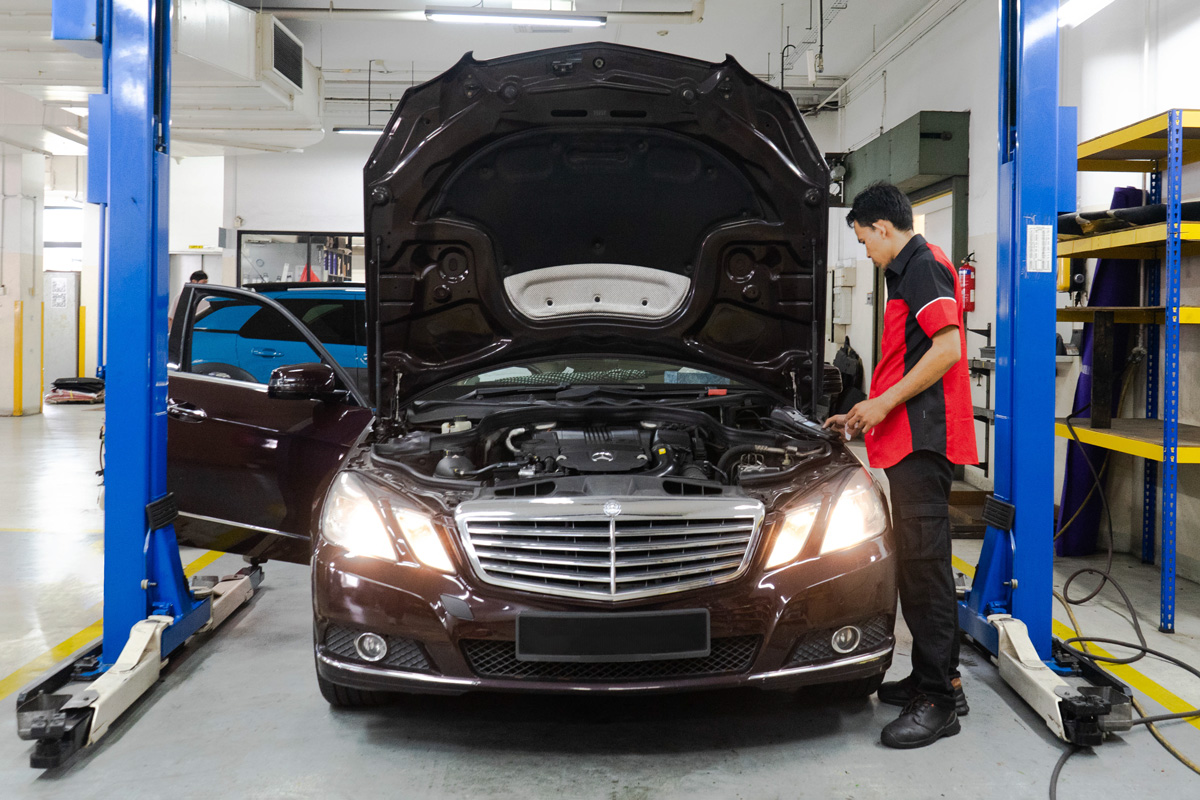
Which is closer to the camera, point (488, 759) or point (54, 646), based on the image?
point (488, 759)

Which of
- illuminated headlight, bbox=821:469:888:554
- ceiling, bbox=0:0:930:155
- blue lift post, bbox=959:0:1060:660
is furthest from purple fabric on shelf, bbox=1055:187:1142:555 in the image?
ceiling, bbox=0:0:930:155

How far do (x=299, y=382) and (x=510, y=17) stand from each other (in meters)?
5.02

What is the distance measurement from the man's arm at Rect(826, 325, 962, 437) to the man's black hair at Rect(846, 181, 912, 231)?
37 cm

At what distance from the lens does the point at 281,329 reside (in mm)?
4984

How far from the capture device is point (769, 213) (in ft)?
10.1

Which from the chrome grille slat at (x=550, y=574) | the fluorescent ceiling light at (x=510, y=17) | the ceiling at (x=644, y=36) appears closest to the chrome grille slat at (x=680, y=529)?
the chrome grille slat at (x=550, y=574)

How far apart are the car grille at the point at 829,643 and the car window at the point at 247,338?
3154 millimetres

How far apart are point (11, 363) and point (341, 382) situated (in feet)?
32.6

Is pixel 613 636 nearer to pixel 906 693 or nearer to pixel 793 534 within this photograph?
pixel 793 534

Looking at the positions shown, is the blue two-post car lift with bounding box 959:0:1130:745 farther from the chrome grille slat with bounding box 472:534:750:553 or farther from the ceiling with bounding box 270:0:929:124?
the ceiling with bounding box 270:0:929:124

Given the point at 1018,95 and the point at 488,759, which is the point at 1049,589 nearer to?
the point at 1018,95

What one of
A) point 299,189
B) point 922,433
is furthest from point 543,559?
point 299,189

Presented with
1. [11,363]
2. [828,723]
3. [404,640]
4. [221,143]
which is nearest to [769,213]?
[828,723]

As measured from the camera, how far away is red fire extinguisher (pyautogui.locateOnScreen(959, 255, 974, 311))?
23.5ft
